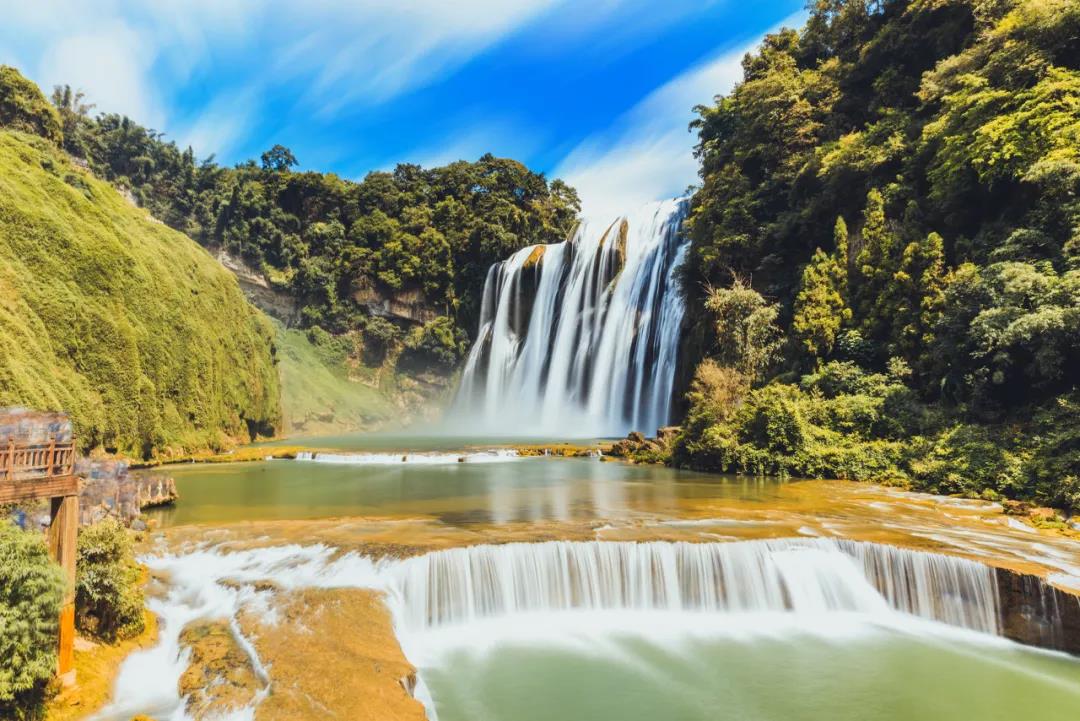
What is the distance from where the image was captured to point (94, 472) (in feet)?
41.6

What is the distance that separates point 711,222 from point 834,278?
8.37 m

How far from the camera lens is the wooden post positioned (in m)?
5.75

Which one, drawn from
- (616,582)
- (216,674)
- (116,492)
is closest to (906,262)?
(616,582)

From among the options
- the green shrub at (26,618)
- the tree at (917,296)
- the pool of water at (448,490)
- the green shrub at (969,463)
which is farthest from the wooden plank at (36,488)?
the tree at (917,296)

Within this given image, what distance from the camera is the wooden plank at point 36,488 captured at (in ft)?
17.7

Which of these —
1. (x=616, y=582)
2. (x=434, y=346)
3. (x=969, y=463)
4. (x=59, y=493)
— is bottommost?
(x=616, y=582)

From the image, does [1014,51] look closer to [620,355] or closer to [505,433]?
[620,355]

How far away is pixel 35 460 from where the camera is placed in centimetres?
589

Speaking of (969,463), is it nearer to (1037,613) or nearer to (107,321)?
(1037,613)

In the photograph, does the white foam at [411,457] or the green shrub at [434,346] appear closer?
the white foam at [411,457]

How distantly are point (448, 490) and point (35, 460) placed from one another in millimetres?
10924

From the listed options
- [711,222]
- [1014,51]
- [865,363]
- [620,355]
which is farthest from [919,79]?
[620,355]

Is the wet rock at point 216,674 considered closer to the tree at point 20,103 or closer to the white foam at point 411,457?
→ the white foam at point 411,457

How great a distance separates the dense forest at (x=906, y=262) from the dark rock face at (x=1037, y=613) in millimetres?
5300
